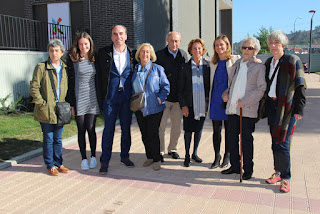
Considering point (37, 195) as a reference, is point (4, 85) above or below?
above

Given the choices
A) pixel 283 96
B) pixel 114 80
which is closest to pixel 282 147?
pixel 283 96

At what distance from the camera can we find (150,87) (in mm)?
4617

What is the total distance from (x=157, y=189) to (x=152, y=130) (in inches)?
39.7

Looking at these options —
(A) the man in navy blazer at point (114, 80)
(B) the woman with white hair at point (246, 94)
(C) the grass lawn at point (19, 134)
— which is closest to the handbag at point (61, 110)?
(A) the man in navy blazer at point (114, 80)

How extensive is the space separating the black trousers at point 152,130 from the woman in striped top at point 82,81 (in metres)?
0.72

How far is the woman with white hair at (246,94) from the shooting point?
13.1 ft

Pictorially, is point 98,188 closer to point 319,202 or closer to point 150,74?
point 150,74

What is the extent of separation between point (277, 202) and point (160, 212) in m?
1.38

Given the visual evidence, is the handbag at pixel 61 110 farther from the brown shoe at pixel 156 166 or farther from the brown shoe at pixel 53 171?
the brown shoe at pixel 156 166

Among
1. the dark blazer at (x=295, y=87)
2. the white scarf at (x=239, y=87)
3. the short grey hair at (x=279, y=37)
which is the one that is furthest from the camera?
the white scarf at (x=239, y=87)

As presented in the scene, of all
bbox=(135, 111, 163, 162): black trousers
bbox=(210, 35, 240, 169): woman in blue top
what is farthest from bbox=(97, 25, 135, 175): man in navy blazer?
bbox=(210, 35, 240, 169): woman in blue top

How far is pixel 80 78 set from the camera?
4535 millimetres

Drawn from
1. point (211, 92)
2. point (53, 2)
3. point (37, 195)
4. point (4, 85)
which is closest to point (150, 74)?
point (211, 92)

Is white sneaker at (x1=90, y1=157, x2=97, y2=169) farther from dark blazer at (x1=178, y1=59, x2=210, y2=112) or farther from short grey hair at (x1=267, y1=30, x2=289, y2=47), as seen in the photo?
short grey hair at (x1=267, y1=30, x2=289, y2=47)
